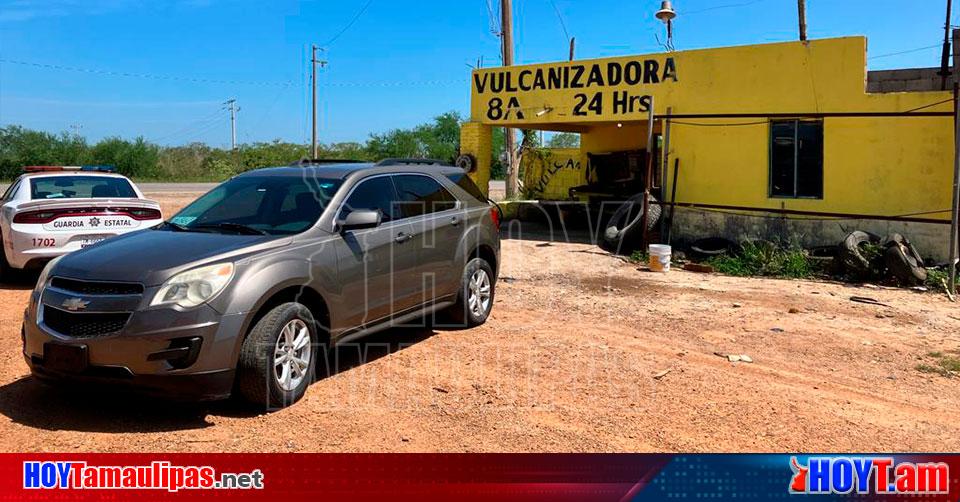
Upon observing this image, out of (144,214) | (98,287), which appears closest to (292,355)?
(98,287)

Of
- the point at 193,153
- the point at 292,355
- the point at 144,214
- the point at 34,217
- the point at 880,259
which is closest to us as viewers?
the point at 292,355

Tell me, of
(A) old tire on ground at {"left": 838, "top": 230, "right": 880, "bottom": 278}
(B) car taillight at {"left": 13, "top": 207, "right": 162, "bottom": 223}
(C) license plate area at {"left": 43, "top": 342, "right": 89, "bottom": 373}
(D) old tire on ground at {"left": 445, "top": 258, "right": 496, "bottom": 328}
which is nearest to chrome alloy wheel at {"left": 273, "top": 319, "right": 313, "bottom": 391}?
(C) license plate area at {"left": 43, "top": 342, "right": 89, "bottom": 373}

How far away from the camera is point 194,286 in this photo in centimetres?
425

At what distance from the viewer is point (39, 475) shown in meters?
3.66

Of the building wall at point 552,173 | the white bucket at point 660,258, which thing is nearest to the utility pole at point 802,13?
the building wall at point 552,173

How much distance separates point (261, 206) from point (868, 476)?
4404mm

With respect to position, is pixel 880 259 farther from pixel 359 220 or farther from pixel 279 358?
pixel 279 358

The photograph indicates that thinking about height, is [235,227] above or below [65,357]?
above

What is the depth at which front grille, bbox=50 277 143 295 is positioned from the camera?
166 inches

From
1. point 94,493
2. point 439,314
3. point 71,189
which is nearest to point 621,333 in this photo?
point 439,314

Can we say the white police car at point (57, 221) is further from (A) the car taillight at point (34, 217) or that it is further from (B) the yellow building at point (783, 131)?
(B) the yellow building at point (783, 131)

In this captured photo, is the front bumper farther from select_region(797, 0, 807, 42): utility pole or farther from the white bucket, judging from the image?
select_region(797, 0, 807, 42): utility pole

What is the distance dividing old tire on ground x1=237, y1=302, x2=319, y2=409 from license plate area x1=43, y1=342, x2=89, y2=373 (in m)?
0.86

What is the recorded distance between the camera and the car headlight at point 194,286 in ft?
13.7
